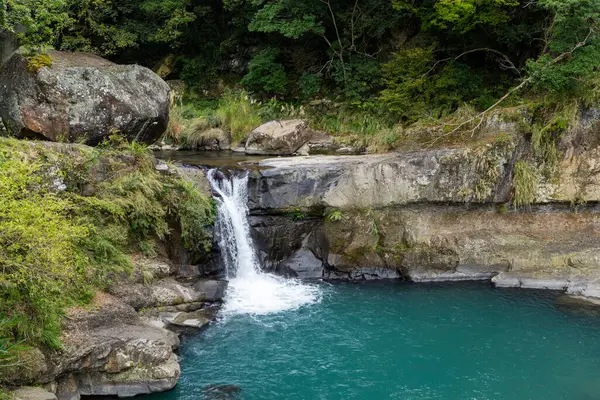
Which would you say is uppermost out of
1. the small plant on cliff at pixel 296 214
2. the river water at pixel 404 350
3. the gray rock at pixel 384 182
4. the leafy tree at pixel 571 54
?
the leafy tree at pixel 571 54

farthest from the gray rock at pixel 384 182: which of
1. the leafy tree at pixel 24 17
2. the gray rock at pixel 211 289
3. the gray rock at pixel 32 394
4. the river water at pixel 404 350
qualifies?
the gray rock at pixel 32 394

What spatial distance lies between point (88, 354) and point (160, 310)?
2286 mm

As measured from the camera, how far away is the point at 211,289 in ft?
33.4

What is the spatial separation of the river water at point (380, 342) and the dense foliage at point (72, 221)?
1.73 meters

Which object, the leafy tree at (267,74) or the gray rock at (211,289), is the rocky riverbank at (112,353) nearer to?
the gray rock at (211,289)

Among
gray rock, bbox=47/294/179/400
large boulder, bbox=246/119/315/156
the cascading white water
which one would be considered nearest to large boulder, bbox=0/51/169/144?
the cascading white water

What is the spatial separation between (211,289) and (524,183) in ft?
24.5

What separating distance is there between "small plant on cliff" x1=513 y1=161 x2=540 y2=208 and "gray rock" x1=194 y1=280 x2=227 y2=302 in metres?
7.03

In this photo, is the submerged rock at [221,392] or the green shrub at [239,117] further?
the green shrub at [239,117]

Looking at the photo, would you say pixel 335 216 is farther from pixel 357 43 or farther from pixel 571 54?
pixel 357 43

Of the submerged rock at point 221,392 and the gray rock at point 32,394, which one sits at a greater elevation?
the gray rock at point 32,394

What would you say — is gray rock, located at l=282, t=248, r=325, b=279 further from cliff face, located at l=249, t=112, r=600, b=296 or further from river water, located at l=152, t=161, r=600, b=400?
river water, located at l=152, t=161, r=600, b=400

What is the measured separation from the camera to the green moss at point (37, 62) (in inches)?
399

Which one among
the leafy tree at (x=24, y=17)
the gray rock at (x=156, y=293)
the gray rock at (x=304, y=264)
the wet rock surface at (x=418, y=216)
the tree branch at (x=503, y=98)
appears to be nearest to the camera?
the gray rock at (x=156, y=293)
